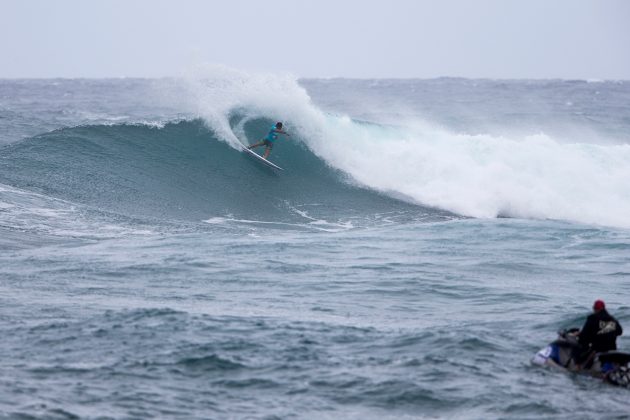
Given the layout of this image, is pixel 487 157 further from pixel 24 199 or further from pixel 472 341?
pixel 472 341

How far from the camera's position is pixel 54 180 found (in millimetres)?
24641

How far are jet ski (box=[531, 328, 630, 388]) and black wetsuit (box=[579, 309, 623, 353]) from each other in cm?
11

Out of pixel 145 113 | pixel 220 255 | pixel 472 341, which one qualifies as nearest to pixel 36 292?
pixel 220 255

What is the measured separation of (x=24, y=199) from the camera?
74.1ft

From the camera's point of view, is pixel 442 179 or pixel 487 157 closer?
pixel 442 179

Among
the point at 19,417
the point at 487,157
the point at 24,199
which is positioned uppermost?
the point at 487,157

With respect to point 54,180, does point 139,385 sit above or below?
below

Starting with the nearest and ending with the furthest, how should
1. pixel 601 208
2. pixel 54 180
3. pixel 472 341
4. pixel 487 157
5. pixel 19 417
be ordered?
pixel 19 417 → pixel 472 341 → pixel 54 180 → pixel 601 208 → pixel 487 157

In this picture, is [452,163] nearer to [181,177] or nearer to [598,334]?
[181,177]

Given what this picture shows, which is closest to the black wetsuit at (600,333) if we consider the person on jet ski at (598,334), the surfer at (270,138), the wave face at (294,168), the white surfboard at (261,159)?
the person on jet ski at (598,334)

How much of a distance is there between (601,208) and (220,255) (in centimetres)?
1477

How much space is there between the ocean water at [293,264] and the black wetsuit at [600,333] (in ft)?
1.77

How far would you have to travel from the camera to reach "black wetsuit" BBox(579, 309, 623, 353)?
11109 millimetres

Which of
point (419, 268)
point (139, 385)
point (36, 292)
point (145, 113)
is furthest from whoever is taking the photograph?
point (145, 113)
